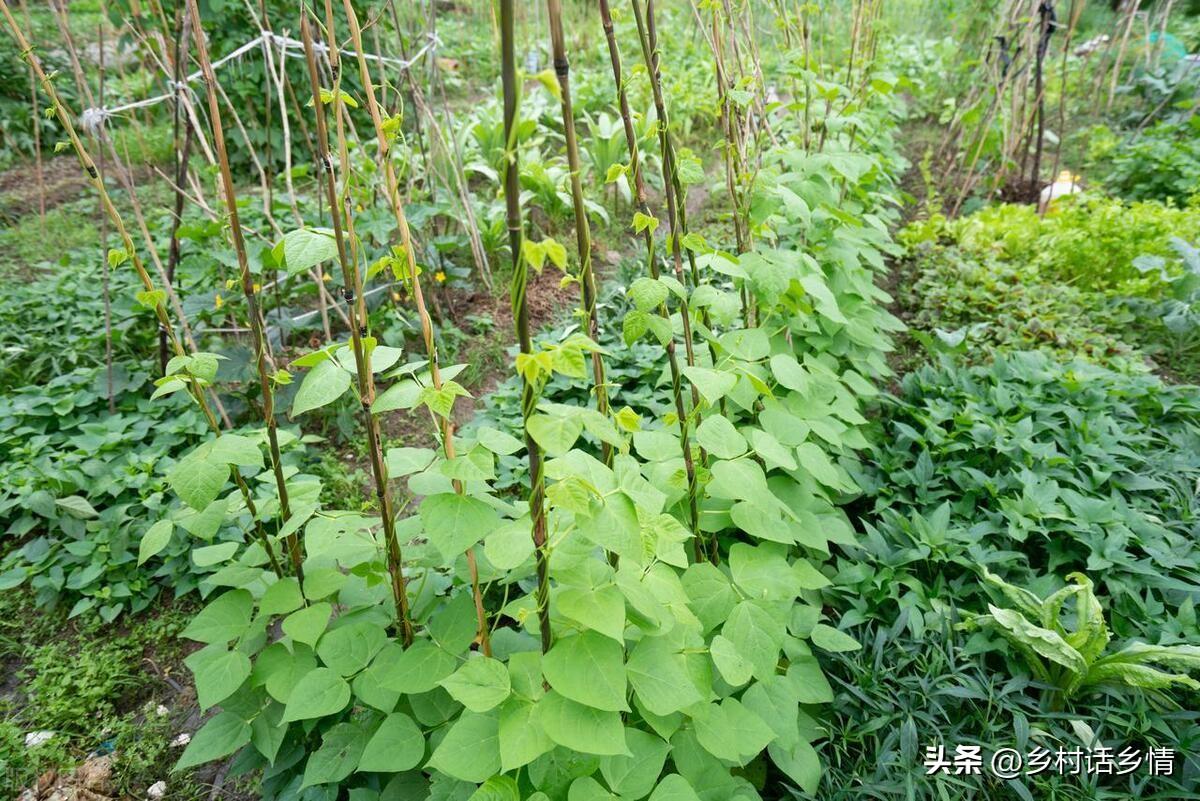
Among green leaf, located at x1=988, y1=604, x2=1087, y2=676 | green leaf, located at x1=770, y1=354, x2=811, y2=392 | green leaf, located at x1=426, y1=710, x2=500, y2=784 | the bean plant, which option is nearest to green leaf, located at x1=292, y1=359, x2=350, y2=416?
the bean plant

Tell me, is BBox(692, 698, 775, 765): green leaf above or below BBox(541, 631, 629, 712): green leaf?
below

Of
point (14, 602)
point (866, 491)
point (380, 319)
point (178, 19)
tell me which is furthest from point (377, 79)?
point (866, 491)

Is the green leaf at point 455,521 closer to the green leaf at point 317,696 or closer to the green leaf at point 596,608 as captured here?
the green leaf at point 596,608

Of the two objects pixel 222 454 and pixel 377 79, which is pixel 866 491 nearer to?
pixel 222 454

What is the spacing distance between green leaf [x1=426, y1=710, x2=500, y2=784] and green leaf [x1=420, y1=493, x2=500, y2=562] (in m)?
0.30

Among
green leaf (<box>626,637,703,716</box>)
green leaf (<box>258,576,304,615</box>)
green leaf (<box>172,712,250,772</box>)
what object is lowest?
green leaf (<box>172,712,250,772</box>)

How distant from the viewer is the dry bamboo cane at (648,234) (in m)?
1.29

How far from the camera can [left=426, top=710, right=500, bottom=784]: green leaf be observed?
42.8 inches

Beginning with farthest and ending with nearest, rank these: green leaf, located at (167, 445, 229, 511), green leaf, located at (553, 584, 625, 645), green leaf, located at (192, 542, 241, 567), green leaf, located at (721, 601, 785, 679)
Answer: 1. green leaf, located at (192, 542, 241, 567)
2. green leaf, located at (721, 601, 785, 679)
3. green leaf, located at (167, 445, 229, 511)
4. green leaf, located at (553, 584, 625, 645)

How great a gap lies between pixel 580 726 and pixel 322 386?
0.73 metres

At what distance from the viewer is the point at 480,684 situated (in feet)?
3.61

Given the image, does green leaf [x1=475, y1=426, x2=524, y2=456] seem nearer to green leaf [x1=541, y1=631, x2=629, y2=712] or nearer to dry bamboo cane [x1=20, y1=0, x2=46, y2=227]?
green leaf [x1=541, y1=631, x2=629, y2=712]

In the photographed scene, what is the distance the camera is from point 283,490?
142 centimetres

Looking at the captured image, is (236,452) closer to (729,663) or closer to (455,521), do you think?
(455,521)
